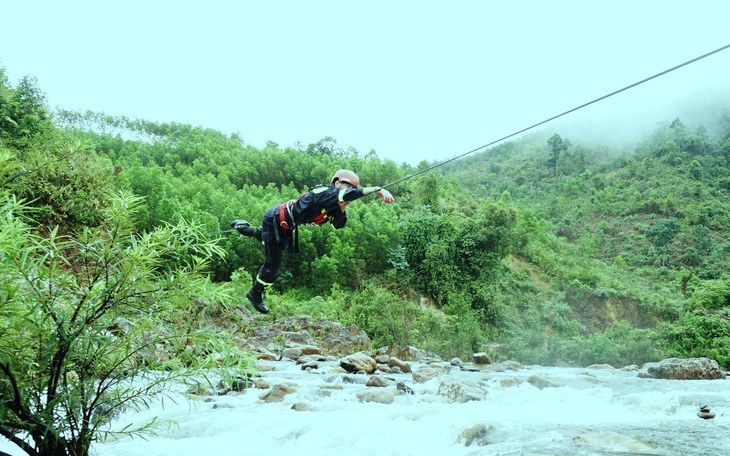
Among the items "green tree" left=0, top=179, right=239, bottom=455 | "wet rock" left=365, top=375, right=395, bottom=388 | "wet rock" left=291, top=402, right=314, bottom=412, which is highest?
"green tree" left=0, top=179, right=239, bottom=455

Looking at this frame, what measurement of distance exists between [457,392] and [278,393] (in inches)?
93.6

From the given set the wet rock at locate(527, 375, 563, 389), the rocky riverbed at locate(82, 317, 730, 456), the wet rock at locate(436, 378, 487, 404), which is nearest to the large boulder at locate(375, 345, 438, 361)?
the rocky riverbed at locate(82, 317, 730, 456)

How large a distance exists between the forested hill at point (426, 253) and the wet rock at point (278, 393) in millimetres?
1939

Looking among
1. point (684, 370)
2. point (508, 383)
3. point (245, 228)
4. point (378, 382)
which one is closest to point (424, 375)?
point (378, 382)

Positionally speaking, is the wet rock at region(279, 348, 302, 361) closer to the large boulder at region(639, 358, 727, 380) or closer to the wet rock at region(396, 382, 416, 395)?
the wet rock at region(396, 382, 416, 395)

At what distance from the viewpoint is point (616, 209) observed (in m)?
37.9

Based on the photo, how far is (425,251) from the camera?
20.2m

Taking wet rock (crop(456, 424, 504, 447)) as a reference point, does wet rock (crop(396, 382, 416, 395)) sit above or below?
below

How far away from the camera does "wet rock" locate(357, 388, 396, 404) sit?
20.4ft

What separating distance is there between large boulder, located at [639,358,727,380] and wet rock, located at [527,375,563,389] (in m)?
3.28

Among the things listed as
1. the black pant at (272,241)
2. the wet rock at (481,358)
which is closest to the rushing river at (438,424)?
the black pant at (272,241)

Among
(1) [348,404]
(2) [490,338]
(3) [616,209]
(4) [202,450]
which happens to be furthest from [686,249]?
(4) [202,450]

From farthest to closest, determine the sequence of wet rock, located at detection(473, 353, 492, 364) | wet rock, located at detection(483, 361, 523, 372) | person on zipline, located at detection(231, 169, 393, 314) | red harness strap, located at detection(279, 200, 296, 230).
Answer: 1. wet rock, located at detection(473, 353, 492, 364)
2. wet rock, located at detection(483, 361, 523, 372)
3. red harness strap, located at detection(279, 200, 296, 230)
4. person on zipline, located at detection(231, 169, 393, 314)

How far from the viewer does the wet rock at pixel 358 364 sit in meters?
8.75
